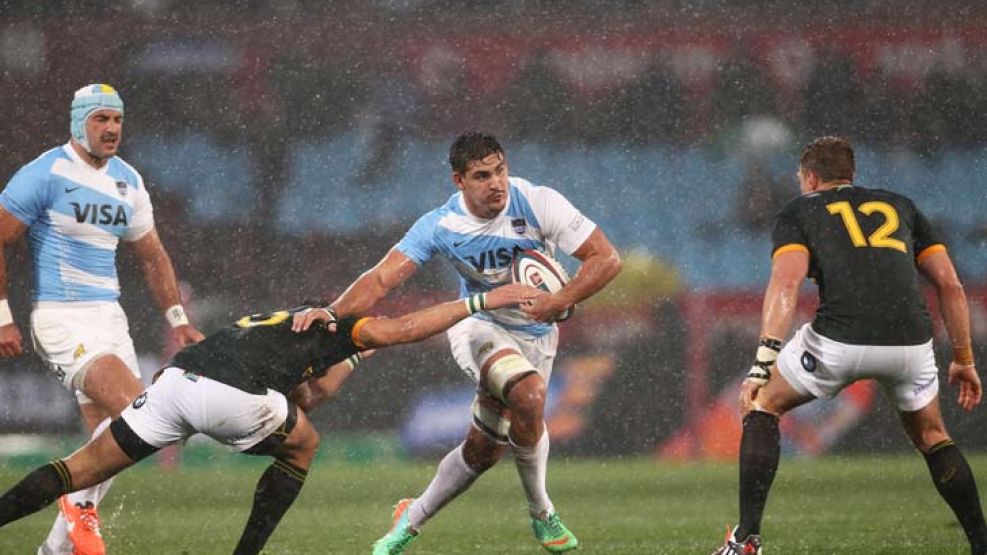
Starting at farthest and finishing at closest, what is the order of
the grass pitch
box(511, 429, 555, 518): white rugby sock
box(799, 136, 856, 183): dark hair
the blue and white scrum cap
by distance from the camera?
the grass pitch < the blue and white scrum cap < box(511, 429, 555, 518): white rugby sock < box(799, 136, 856, 183): dark hair

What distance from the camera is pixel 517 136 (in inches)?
593

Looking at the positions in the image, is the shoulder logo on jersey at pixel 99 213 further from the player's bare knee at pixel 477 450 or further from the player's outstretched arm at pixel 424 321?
the player's bare knee at pixel 477 450

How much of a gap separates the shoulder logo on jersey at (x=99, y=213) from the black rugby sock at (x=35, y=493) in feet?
5.79

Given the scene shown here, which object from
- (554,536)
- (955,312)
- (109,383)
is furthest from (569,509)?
(955,312)

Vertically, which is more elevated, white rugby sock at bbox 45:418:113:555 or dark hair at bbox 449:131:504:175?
dark hair at bbox 449:131:504:175

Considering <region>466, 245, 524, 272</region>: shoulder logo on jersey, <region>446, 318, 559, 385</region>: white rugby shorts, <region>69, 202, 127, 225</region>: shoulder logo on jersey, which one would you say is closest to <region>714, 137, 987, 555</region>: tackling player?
<region>446, 318, 559, 385</region>: white rugby shorts

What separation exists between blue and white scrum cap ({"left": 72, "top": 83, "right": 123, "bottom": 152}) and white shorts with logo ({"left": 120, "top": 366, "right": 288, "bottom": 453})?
1969mm

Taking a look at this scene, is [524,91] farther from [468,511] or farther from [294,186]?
[468,511]

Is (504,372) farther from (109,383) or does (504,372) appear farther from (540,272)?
(109,383)

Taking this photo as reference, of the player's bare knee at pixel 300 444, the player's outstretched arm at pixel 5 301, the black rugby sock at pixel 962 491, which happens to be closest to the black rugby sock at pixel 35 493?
the player's bare knee at pixel 300 444

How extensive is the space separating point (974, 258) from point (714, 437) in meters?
3.36

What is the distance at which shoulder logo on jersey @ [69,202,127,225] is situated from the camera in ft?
24.2

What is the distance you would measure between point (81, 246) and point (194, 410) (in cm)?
187

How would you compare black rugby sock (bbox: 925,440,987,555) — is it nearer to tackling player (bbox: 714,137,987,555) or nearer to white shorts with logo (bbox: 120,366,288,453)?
tackling player (bbox: 714,137,987,555)
